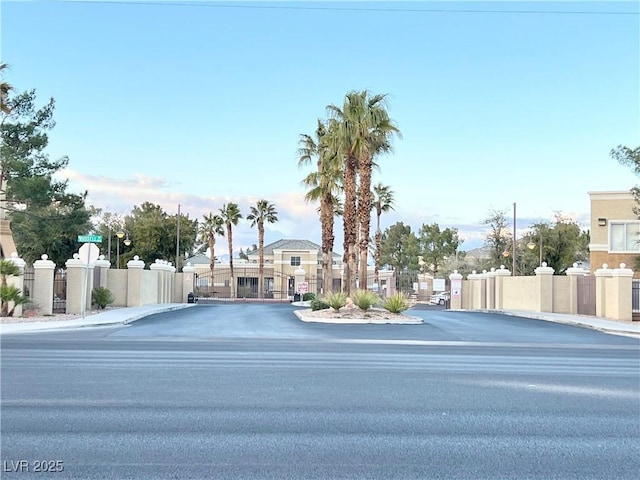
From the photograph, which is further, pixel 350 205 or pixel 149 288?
pixel 149 288

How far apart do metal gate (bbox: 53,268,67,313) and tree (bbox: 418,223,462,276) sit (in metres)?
62.5

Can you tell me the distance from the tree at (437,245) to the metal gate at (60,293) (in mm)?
62524

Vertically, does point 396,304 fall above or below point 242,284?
above

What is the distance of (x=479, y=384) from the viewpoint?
1212 cm

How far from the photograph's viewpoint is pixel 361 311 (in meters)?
30.0

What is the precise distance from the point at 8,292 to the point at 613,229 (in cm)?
3888

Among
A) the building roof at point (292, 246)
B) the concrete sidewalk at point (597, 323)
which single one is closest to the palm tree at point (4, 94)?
the concrete sidewalk at point (597, 323)

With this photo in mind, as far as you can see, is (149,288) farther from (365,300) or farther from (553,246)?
(553,246)

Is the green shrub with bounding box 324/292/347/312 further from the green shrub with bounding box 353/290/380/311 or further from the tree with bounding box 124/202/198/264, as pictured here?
the tree with bounding box 124/202/198/264

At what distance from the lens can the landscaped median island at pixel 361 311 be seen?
28922 mm

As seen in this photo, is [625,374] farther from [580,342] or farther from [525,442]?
[580,342]

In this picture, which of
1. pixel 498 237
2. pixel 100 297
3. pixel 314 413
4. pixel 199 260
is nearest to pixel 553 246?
Result: pixel 498 237

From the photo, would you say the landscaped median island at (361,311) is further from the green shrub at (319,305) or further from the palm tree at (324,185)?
the palm tree at (324,185)

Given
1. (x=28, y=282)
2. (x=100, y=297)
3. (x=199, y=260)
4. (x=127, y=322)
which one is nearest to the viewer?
(x=127, y=322)
